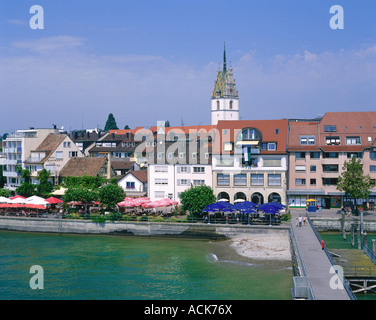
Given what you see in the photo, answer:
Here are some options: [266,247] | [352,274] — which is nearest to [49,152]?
[266,247]

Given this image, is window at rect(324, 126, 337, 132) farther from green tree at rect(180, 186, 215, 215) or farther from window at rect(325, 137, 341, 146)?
green tree at rect(180, 186, 215, 215)

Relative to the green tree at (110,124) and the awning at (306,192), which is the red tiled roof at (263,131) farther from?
the green tree at (110,124)

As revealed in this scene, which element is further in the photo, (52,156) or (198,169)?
A: (52,156)

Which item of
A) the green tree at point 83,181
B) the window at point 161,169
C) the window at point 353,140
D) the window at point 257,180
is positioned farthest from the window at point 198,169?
the window at point 353,140

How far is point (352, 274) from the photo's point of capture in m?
41.3

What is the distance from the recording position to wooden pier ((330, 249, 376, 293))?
1585 inches

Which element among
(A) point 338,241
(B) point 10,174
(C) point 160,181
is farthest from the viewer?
(B) point 10,174

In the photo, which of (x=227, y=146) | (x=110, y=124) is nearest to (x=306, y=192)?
(x=227, y=146)

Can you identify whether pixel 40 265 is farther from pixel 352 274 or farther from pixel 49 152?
pixel 49 152

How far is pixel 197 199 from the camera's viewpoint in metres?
63.5

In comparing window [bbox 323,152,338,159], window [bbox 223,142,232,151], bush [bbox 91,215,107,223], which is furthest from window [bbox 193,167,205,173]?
window [bbox 323,152,338,159]

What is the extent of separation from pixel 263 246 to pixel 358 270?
45.7ft

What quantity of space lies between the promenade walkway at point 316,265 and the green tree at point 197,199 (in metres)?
12.2

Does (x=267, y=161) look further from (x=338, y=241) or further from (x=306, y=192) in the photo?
(x=338, y=241)
